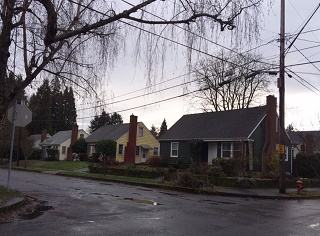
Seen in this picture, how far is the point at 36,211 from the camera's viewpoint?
10570 millimetres

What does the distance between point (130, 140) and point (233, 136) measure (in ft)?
59.1

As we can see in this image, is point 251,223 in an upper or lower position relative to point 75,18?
lower

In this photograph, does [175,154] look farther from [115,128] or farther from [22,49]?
[22,49]

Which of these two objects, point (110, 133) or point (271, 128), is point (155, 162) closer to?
point (271, 128)

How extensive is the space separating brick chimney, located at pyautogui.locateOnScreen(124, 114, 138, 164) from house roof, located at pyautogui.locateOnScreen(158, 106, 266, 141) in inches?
288

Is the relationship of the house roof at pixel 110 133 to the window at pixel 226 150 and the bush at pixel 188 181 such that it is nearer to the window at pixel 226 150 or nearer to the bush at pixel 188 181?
the window at pixel 226 150

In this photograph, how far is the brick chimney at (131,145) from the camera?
44.5 metres

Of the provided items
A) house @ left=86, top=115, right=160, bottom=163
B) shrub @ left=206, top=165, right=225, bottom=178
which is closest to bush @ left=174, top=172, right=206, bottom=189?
shrub @ left=206, top=165, right=225, bottom=178

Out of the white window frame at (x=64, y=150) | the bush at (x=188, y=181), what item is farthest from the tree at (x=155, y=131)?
the bush at (x=188, y=181)

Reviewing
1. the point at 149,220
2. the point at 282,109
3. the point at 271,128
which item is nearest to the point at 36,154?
the point at 271,128

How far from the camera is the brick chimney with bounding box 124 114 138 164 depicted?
44.5m

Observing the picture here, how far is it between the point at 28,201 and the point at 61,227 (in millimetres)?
4750

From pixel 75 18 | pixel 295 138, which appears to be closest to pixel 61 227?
pixel 75 18

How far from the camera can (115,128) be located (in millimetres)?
55312
